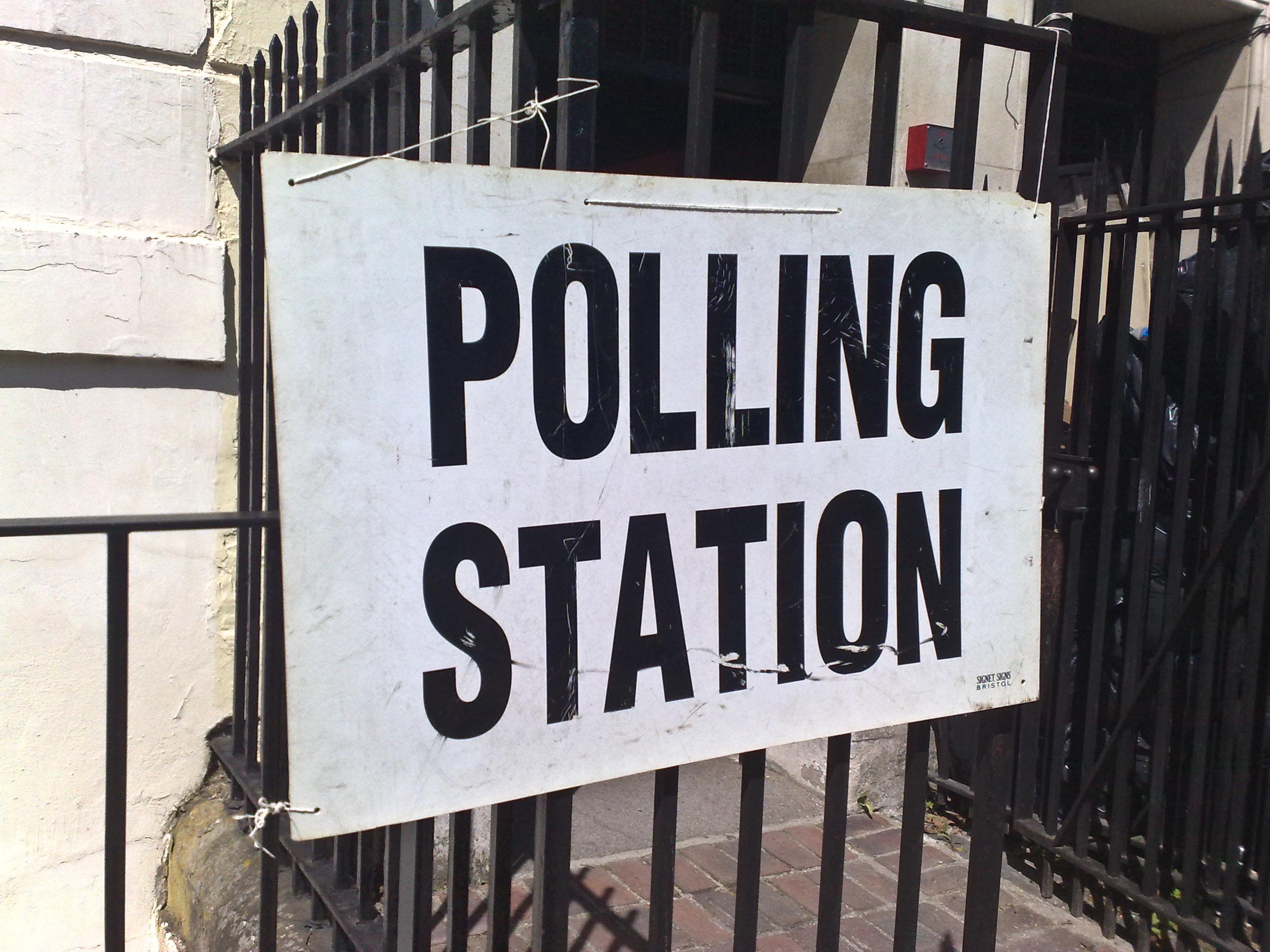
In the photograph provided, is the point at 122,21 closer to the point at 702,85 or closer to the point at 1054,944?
the point at 702,85

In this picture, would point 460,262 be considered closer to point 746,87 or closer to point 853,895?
point 853,895

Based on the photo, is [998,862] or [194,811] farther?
[194,811]

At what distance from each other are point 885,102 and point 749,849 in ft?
3.79

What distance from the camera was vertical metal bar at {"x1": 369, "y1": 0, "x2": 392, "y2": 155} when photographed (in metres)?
1.79

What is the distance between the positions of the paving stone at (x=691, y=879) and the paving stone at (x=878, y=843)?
629mm

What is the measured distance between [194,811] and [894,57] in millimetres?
2537

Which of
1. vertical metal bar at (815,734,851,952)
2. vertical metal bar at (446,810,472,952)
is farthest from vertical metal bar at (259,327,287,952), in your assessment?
vertical metal bar at (815,734,851,952)

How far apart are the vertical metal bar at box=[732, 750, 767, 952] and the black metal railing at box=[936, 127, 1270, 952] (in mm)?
1287

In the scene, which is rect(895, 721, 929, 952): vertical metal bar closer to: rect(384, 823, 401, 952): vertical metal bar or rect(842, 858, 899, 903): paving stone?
rect(384, 823, 401, 952): vertical metal bar

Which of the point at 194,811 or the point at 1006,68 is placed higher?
the point at 1006,68

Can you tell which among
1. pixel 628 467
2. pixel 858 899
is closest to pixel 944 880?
pixel 858 899

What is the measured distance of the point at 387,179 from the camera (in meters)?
1.20

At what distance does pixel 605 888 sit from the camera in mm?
3076

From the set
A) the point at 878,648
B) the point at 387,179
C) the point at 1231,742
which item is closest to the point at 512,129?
the point at 387,179
